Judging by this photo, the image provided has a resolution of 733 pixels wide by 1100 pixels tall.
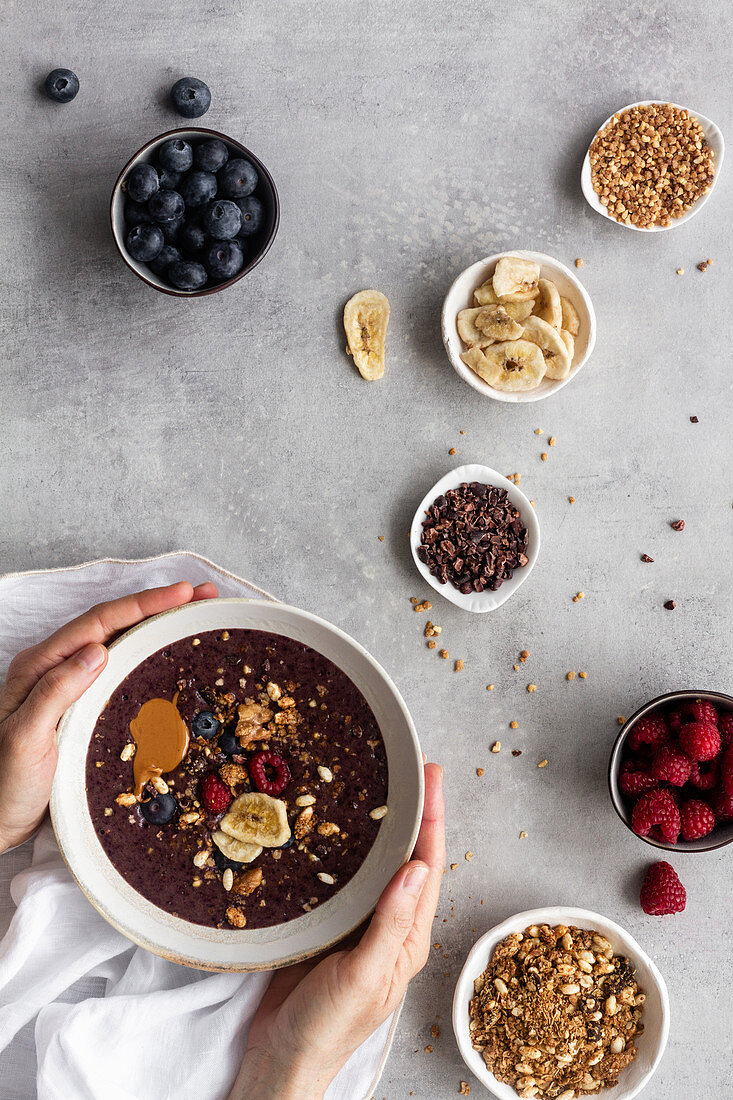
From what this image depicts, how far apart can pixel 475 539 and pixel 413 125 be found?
889mm

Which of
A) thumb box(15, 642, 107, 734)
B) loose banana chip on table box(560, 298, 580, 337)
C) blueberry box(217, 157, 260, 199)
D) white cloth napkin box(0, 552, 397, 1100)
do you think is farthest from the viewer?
loose banana chip on table box(560, 298, 580, 337)

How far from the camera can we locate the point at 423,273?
1.60 metres

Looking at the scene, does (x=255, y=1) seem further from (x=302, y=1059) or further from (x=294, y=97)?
(x=302, y=1059)

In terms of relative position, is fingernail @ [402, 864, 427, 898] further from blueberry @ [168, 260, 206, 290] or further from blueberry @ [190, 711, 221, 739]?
blueberry @ [168, 260, 206, 290]

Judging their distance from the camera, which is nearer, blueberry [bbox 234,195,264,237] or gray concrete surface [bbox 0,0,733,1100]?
blueberry [bbox 234,195,264,237]

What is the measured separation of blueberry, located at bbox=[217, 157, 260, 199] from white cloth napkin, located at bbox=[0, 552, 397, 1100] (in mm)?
713

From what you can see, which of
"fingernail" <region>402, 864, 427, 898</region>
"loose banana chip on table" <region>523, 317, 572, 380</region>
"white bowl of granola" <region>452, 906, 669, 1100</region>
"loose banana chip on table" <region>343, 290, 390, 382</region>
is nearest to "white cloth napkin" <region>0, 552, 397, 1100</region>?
"white bowl of granola" <region>452, 906, 669, 1100</region>

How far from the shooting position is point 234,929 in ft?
4.39

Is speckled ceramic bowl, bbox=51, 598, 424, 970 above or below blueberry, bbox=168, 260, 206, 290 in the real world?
below

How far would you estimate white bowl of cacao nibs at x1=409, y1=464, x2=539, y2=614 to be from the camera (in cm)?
152

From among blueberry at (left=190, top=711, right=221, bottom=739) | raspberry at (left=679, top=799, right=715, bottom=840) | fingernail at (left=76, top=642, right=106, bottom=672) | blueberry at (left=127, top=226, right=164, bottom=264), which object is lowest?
raspberry at (left=679, top=799, right=715, bottom=840)

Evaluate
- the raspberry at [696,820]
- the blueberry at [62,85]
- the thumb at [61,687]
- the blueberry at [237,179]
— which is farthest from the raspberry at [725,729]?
the blueberry at [62,85]

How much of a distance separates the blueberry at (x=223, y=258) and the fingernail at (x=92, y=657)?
74cm

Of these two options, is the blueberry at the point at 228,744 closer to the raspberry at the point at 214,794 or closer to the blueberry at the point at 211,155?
the raspberry at the point at 214,794
